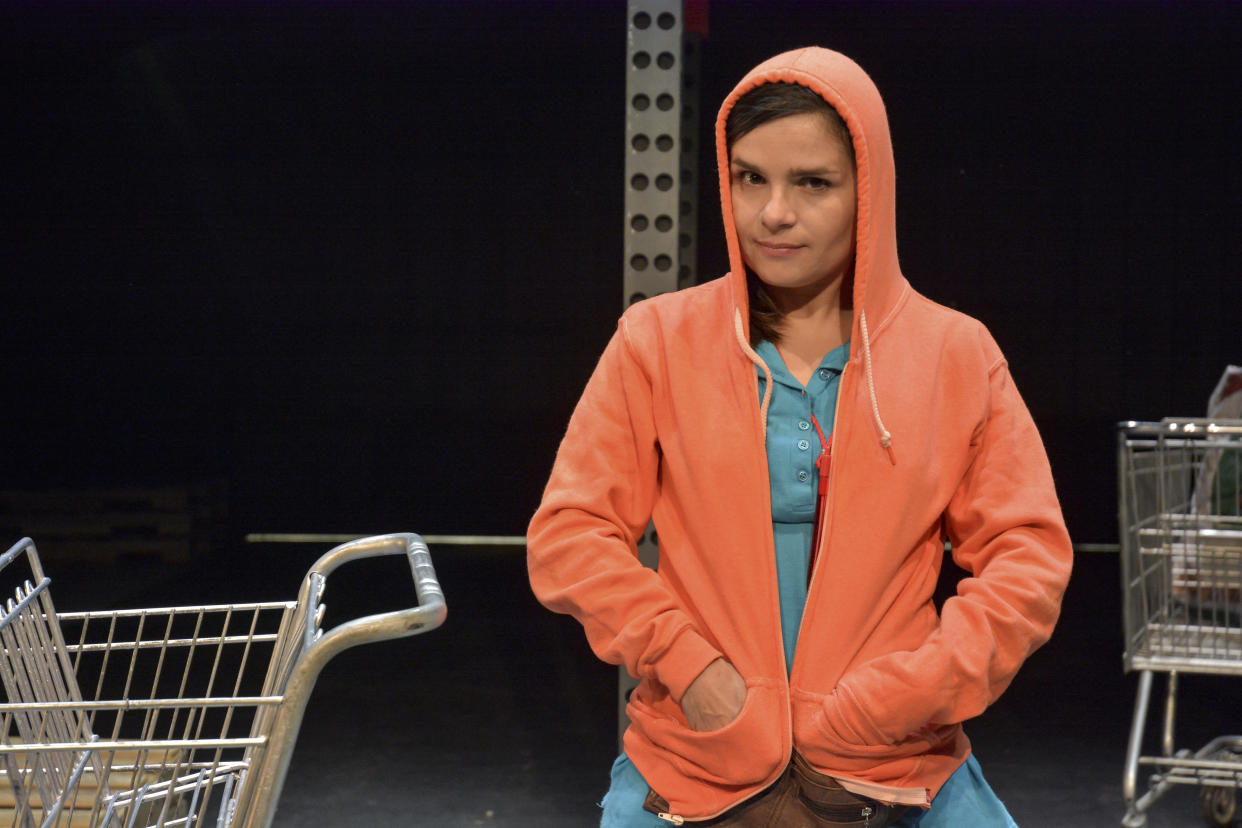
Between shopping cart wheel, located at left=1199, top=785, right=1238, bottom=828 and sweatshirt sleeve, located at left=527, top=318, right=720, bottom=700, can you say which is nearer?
sweatshirt sleeve, located at left=527, top=318, right=720, bottom=700

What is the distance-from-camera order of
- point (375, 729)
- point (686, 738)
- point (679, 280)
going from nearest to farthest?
point (686, 738)
point (679, 280)
point (375, 729)

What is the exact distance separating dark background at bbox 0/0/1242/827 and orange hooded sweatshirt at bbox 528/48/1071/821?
185 inches

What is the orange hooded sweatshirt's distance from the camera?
1.34m

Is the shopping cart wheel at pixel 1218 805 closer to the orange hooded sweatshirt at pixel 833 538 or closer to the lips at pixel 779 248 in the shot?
the orange hooded sweatshirt at pixel 833 538

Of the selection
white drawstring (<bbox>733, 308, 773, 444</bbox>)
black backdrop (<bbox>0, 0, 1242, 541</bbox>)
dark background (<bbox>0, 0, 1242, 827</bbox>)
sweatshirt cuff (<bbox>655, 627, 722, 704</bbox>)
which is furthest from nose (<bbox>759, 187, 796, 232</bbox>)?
black backdrop (<bbox>0, 0, 1242, 541</bbox>)

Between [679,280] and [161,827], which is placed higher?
[679,280]

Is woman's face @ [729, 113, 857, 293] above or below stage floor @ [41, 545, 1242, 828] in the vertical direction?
above

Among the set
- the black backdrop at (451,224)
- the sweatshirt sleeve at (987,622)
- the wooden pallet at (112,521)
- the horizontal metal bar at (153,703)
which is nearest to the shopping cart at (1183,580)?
the sweatshirt sleeve at (987,622)

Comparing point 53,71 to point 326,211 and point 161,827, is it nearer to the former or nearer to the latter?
point 326,211

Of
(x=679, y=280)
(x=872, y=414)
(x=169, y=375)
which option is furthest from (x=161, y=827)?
(x=169, y=375)

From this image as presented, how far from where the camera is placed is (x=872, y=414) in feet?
4.60

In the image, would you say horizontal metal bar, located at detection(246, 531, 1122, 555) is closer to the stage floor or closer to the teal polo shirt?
the stage floor

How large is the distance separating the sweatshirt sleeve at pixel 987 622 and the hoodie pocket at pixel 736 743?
0.06 metres

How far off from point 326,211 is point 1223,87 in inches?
190
